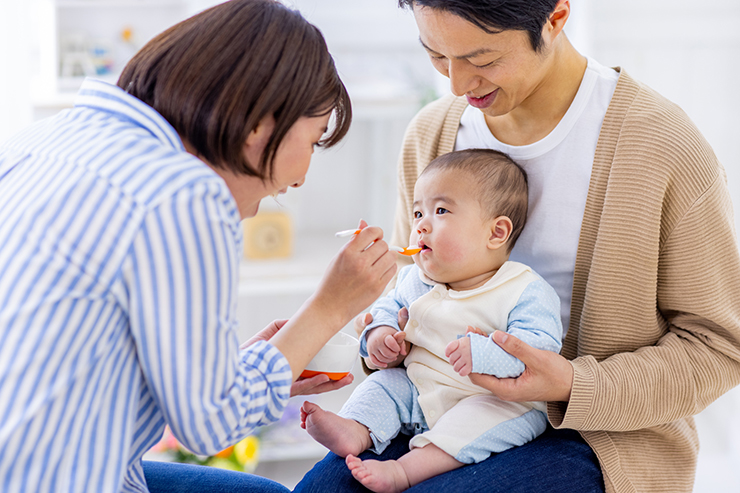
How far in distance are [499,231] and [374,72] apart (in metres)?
1.55

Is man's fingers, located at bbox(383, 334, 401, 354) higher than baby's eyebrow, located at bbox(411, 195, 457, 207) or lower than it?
lower

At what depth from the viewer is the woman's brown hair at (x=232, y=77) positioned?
0.88 metres

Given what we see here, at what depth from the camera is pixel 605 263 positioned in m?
1.19

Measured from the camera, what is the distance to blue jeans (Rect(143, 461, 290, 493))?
3.94 feet

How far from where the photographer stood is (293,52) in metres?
0.93

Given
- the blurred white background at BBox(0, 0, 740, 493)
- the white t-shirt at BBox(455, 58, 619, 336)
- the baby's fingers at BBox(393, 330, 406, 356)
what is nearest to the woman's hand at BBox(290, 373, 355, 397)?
the baby's fingers at BBox(393, 330, 406, 356)

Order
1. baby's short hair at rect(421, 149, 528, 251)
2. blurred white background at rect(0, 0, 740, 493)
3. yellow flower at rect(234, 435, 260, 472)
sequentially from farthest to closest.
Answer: yellow flower at rect(234, 435, 260, 472)
blurred white background at rect(0, 0, 740, 493)
baby's short hair at rect(421, 149, 528, 251)

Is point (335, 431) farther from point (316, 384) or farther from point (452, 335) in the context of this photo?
point (452, 335)

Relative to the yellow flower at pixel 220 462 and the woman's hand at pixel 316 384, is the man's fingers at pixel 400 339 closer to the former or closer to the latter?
the woman's hand at pixel 316 384

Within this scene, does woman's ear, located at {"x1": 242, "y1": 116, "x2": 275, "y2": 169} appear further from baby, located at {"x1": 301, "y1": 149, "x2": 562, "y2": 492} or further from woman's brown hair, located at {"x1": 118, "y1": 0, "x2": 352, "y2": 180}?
baby, located at {"x1": 301, "y1": 149, "x2": 562, "y2": 492}

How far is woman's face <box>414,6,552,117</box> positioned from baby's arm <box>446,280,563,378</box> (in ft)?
1.18

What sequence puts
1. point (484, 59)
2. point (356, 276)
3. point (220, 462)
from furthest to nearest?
1. point (220, 462)
2. point (484, 59)
3. point (356, 276)

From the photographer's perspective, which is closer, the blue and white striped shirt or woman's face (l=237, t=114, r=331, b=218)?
the blue and white striped shirt

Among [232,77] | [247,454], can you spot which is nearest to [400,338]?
[232,77]
